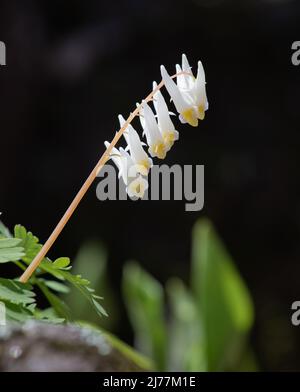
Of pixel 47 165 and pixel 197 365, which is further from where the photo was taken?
pixel 47 165

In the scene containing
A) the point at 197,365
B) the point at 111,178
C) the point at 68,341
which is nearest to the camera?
the point at 68,341

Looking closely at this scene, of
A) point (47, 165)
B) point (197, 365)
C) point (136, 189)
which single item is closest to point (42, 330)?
point (136, 189)

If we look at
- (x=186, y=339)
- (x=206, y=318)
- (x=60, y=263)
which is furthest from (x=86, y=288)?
(x=186, y=339)

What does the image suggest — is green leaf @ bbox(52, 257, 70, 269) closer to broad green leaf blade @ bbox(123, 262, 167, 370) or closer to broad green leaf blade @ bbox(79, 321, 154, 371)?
broad green leaf blade @ bbox(79, 321, 154, 371)

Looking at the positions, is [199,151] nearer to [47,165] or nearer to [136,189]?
[47,165]

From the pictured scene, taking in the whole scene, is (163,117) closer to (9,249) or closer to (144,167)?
(144,167)

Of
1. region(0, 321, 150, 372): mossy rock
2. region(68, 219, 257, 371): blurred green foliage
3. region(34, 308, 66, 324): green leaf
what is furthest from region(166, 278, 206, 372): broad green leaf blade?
region(0, 321, 150, 372): mossy rock
